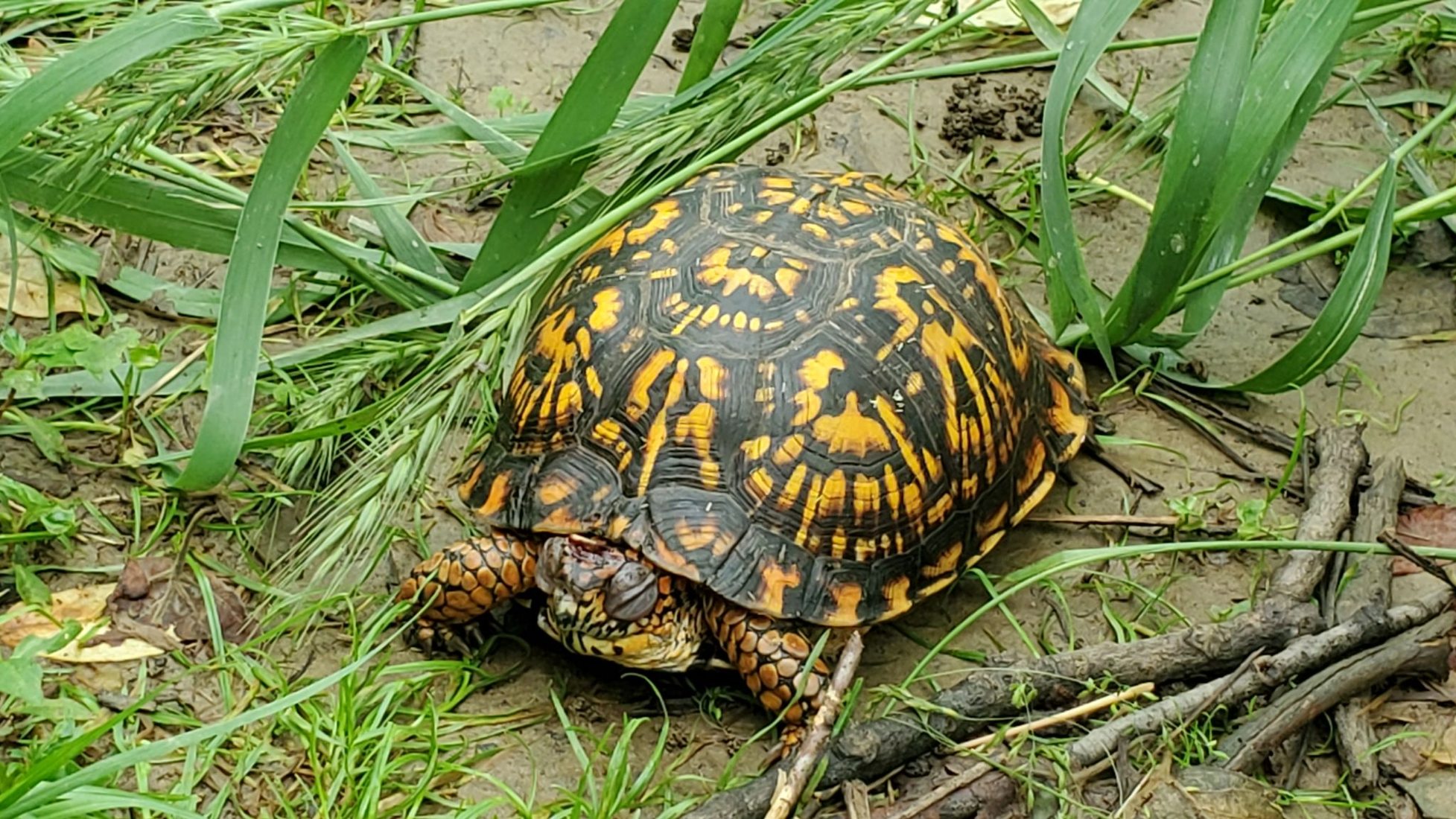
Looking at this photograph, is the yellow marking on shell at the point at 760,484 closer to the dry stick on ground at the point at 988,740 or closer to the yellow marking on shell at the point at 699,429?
the yellow marking on shell at the point at 699,429

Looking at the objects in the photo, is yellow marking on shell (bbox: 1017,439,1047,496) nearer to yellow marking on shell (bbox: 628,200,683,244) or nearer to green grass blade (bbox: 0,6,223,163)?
yellow marking on shell (bbox: 628,200,683,244)

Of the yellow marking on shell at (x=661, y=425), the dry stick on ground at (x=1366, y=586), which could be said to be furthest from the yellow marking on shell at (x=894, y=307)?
the dry stick on ground at (x=1366, y=586)

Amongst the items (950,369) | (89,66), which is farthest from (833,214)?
(89,66)

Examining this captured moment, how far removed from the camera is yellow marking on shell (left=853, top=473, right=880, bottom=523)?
243cm

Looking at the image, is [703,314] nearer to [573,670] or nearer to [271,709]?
[573,670]

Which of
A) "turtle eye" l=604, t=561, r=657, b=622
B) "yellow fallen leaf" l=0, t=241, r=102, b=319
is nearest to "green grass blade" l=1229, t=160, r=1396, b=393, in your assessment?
"turtle eye" l=604, t=561, r=657, b=622

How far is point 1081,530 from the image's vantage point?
9.57 ft

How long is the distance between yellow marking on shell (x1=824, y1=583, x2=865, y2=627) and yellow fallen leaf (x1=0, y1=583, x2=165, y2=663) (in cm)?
114

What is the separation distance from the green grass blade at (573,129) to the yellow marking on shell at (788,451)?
71 cm

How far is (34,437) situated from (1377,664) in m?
2.46

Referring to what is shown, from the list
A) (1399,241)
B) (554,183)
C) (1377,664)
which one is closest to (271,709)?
(554,183)

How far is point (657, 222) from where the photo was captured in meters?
2.66

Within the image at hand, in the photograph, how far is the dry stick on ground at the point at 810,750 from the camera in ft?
7.11

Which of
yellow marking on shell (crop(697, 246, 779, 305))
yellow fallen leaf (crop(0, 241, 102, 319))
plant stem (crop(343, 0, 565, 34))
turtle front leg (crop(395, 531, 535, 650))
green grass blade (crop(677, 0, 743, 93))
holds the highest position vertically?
plant stem (crop(343, 0, 565, 34))
